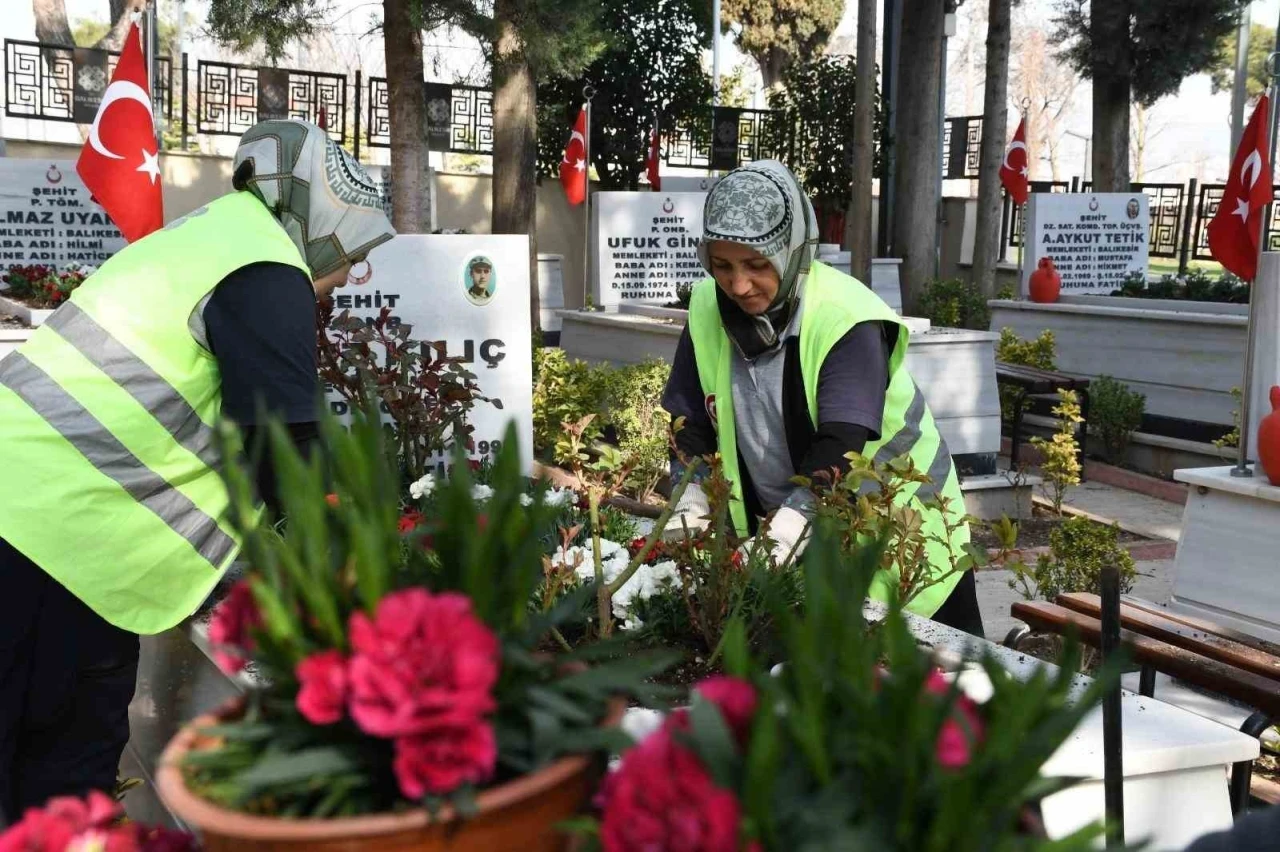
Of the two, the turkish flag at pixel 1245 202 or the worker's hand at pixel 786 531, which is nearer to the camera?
the worker's hand at pixel 786 531

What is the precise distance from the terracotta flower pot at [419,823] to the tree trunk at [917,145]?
1456 centimetres

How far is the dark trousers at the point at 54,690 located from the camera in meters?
2.58

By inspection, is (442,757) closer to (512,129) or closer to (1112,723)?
(1112,723)

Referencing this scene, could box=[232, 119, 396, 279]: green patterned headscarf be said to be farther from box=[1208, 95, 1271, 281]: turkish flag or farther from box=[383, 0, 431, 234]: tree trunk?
box=[383, 0, 431, 234]: tree trunk

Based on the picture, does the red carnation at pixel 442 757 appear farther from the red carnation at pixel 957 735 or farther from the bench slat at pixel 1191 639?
the bench slat at pixel 1191 639

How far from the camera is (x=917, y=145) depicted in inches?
596

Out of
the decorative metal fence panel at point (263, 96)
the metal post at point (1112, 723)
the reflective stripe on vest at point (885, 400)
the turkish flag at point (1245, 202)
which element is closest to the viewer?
the metal post at point (1112, 723)

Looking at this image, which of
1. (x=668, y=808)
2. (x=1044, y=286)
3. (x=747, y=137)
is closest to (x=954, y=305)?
(x=1044, y=286)

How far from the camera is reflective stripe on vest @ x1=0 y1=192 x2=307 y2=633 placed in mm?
2465

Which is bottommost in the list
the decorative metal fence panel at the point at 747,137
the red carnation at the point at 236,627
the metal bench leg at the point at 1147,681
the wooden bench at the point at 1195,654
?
the metal bench leg at the point at 1147,681

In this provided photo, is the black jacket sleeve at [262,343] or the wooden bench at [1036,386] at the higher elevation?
the black jacket sleeve at [262,343]

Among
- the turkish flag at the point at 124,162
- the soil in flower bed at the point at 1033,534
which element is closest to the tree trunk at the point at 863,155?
the soil in flower bed at the point at 1033,534

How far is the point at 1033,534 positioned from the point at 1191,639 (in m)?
4.24

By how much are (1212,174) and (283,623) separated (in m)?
104
